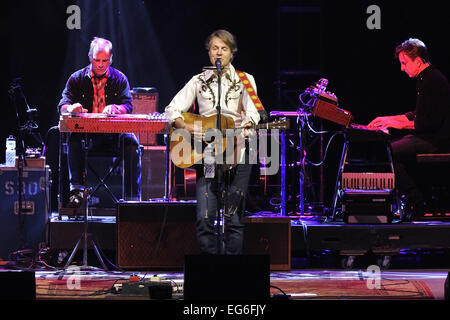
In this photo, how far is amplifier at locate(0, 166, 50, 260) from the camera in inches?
252

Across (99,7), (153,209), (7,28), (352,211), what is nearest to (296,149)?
(352,211)

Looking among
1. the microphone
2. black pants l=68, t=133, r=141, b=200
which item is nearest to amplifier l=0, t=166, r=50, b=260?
black pants l=68, t=133, r=141, b=200

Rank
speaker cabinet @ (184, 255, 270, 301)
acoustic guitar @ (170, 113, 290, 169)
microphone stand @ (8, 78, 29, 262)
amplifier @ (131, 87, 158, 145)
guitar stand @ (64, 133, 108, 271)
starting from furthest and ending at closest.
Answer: amplifier @ (131, 87, 158, 145) < microphone stand @ (8, 78, 29, 262) < guitar stand @ (64, 133, 108, 271) < acoustic guitar @ (170, 113, 290, 169) < speaker cabinet @ (184, 255, 270, 301)

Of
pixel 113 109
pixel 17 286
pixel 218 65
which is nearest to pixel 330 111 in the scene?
pixel 218 65

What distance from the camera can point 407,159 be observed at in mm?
6758

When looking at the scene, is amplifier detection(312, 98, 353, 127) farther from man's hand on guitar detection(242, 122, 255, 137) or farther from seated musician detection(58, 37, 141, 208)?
seated musician detection(58, 37, 141, 208)

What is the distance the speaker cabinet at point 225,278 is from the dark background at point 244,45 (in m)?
5.00

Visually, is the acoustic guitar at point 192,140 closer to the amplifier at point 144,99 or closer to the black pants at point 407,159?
the black pants at point 407,159

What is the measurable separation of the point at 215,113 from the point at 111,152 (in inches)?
75.5

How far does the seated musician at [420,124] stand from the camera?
6641 mm

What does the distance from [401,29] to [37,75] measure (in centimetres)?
477

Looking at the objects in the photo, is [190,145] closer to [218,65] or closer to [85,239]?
[218,65]

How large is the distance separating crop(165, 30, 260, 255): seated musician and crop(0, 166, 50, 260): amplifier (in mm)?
1919

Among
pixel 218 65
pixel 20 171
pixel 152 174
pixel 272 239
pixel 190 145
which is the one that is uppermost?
pixel 218 65
